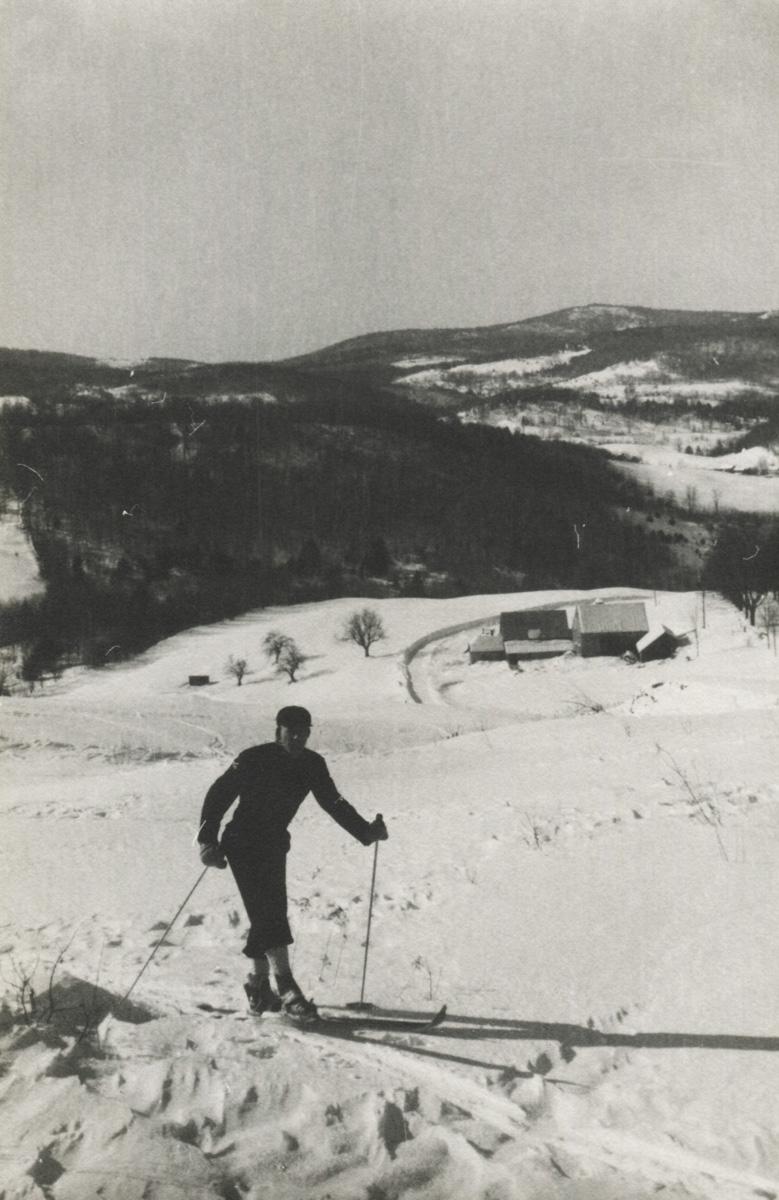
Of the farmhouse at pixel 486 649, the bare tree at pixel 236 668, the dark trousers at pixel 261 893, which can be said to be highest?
the dark trousers at pixel 261 893

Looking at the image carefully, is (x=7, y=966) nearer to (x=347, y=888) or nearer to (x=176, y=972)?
(x=176, y=972)

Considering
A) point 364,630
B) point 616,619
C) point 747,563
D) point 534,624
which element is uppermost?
point 747,563

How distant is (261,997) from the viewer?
4926 mm

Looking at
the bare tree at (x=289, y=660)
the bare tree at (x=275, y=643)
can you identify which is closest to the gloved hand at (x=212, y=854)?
the bare tree at (x=275, y=643)

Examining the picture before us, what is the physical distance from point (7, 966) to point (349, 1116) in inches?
127

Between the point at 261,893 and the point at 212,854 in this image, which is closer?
the point at 212,854

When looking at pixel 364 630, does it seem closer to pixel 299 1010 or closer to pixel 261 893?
pixel 261 893

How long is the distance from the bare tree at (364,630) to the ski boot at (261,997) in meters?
33.4

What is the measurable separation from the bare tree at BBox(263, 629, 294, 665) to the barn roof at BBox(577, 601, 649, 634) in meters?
18.4

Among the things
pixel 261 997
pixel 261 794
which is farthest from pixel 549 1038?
pixel 261 794

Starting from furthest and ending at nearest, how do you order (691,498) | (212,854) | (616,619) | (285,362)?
(285,362) < (691,498) < (616,619) < (212,854)

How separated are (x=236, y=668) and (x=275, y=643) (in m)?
2.71

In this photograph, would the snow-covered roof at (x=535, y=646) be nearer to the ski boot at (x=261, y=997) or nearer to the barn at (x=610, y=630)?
the barn at (x=610, y=630)

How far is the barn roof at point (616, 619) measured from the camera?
1831 inches
